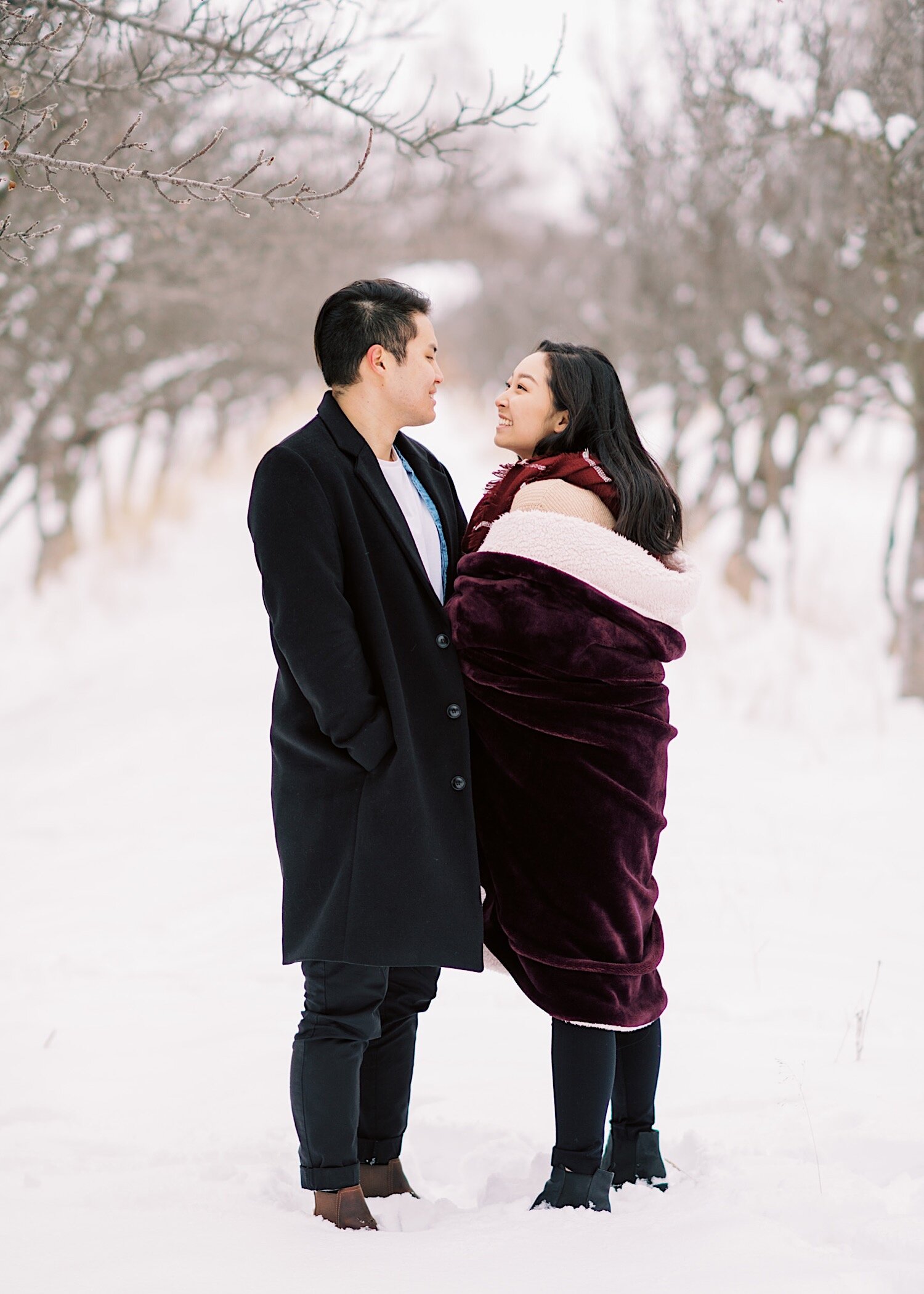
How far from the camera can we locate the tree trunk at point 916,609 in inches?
313

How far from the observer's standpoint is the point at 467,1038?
3896mm

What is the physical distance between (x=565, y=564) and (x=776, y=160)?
7.61 meters

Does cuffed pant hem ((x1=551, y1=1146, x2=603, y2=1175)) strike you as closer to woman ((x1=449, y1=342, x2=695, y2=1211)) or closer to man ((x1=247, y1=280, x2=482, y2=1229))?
woman ((x1=449, y1=342, x2=695, y2=1211))

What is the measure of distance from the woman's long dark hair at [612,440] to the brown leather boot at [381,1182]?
149 centimetres

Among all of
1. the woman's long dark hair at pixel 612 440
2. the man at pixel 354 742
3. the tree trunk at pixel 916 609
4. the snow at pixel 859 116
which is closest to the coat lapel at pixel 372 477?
the man at pixel 354 742

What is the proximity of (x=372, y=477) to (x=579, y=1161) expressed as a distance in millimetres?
1470

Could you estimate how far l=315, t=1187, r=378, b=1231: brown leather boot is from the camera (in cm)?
254

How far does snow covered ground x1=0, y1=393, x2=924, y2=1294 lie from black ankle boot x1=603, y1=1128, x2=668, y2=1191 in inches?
3.7

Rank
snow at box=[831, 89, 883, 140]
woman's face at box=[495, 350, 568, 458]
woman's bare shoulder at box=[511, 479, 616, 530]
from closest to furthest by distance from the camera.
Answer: woman's bare shoulder at box=[511, 479, 616, 530] → woman's face at box=[495, 350, 568, 458] → snow at box=[831, 89, 883, 140]

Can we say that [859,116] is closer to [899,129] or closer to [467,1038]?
[899,129]

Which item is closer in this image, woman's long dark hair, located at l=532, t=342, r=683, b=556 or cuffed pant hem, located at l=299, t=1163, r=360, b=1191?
cuffed pant hem, located at l=299, t=1163, r=360, b=1191

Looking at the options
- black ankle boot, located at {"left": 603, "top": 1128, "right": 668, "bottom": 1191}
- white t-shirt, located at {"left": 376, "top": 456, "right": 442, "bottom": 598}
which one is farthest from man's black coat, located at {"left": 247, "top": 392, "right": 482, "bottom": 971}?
black ankle boot, located at {"left": 603, "top": 1128, "right": 668, "bottom": 1191}

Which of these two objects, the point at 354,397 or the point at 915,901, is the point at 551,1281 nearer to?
the point at 354,397

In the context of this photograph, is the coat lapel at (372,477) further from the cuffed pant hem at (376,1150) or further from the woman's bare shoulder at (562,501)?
the cuffed pant hem at (376,1150)
